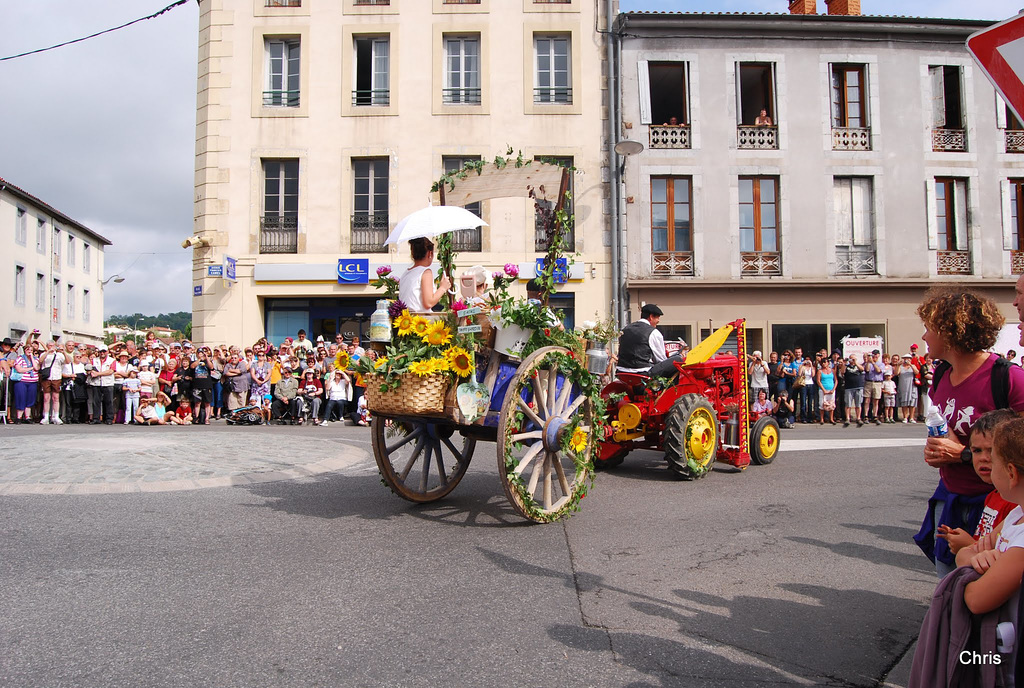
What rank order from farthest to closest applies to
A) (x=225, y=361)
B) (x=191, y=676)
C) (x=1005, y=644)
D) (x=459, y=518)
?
(x=225, y=361) → (x=459, y=518) → (x=191, y=676) → (x=1005, y=644)

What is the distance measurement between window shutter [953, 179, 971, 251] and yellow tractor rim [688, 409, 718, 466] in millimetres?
17830

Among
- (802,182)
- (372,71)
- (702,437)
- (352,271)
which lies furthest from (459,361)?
(802,182)

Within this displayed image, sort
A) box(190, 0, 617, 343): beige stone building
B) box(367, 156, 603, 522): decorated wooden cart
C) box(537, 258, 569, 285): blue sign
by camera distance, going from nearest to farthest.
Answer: box(367, 156, 603, 522): decorated wooden cart, box(537, 258, 569, 285): blue sign, box(190, 0, 617, 343): beige stone building

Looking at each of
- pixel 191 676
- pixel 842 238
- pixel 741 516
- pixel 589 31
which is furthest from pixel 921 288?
pixel 191 676

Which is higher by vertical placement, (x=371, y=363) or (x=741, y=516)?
(x=371, y=363)

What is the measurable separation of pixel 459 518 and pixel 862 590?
2973 millimetres

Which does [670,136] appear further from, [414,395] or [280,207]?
[414,395]

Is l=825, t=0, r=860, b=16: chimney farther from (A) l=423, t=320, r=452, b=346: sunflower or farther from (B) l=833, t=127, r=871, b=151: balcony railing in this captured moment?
(A) l=423, t=320, r=452, b=346: sunflower

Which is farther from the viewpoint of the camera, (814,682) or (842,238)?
(842,238)

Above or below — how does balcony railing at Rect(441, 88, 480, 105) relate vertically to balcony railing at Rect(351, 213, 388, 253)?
above

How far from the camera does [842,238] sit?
69.5 feet

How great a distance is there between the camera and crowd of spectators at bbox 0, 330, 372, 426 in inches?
591

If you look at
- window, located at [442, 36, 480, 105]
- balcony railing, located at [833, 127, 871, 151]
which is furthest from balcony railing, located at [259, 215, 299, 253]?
balcony railing, located at [833, 127, 871, 151]

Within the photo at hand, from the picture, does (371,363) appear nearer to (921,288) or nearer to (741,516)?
(741,516)
